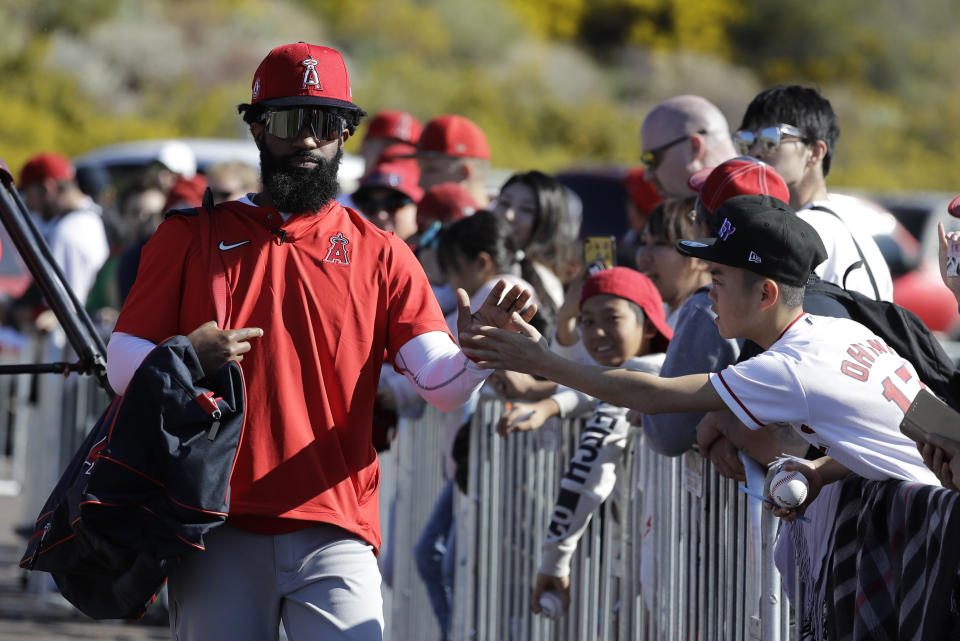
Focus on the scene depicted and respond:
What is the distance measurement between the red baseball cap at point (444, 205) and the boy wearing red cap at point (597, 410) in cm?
156

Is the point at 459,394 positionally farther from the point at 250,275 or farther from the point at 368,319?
the point at 250,275

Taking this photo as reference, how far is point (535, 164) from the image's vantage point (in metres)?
33.6

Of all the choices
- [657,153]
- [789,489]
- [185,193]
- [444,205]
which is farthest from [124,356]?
[185,193]

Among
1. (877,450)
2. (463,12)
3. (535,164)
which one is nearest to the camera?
(877,450)

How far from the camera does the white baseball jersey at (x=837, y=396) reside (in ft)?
10.8

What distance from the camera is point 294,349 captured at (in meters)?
3.69

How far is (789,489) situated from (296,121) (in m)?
1.61

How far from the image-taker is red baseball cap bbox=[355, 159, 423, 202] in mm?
7117

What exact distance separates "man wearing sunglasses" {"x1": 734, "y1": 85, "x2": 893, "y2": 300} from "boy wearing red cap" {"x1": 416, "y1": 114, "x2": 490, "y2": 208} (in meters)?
2.65

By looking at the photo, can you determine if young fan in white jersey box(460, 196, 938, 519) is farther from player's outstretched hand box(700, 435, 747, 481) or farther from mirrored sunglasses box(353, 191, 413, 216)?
mirrored sunglasses box(353, 191, 413, 216)

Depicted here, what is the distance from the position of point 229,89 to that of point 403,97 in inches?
168

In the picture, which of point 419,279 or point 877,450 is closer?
point 877,450

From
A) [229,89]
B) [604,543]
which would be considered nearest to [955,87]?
[229,89]

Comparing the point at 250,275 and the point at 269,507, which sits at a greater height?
the point at 250,275
